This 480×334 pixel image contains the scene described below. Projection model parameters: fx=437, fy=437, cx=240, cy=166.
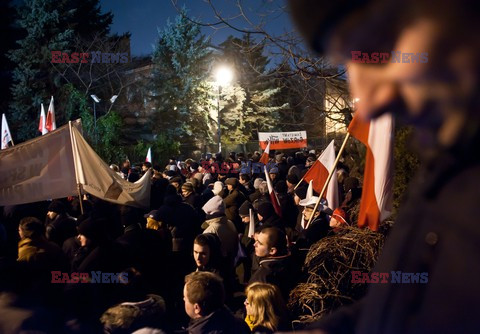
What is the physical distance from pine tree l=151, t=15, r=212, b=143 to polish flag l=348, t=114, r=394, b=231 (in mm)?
32627

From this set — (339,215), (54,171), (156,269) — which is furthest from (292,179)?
(156,269)

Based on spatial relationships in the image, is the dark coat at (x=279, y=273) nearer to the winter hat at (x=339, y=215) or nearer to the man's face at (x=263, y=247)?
the man's face at (x=263, y=247)

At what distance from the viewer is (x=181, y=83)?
37375mm

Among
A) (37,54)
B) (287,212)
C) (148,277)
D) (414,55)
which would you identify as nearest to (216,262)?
(148,277)

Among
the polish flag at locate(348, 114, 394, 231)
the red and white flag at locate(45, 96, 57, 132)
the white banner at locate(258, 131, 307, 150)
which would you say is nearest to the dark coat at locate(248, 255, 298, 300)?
the polish flag at locate(348, 114, 394, 231)

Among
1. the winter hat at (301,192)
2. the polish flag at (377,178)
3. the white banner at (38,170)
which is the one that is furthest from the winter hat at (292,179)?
the polish flag at (377,178)

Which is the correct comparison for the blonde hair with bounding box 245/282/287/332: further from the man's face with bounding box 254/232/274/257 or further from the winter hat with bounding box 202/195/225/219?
the winter hat with bounding box 202/195/225/219

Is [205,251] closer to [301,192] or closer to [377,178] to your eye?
[377,178]

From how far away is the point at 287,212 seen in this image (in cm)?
818

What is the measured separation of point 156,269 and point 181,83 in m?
33.3

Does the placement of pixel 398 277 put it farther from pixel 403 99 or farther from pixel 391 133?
pixel 391 133

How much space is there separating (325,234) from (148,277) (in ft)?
7.64

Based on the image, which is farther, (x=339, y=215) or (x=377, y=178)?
(x=339, y=215)

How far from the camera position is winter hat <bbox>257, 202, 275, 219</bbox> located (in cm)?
659
